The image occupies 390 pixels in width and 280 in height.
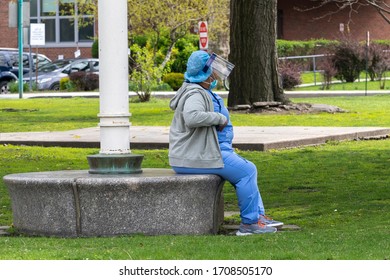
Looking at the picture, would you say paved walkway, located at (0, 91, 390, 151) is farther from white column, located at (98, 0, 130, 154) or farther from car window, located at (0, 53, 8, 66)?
car window, located at (0, 53, 8, 66)

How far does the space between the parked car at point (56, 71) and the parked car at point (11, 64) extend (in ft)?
1.55

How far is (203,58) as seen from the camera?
372 inches

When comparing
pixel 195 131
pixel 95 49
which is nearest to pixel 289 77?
pixel 95 49

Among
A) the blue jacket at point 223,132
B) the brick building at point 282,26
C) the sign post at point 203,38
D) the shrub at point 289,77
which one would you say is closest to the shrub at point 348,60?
the shrub at point 289,77

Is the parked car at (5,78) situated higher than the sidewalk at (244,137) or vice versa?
the parked car at (5,78)

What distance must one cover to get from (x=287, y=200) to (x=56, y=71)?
115ft

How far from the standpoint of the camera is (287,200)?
1180 cm

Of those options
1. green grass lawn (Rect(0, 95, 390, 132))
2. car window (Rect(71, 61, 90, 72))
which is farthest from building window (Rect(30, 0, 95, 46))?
green grass lawn (Rect(0, 95, 390, 132))

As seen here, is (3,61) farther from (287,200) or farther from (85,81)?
(287,200)

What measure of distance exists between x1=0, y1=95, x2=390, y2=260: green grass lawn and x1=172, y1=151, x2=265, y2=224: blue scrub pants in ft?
0.89

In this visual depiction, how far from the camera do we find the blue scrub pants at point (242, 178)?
9312 millimetres

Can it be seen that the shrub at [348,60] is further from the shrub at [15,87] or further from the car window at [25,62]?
the car window at [25,62]

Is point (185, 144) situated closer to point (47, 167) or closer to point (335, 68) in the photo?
point (47, 167)

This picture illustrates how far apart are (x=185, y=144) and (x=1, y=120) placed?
1478cm
